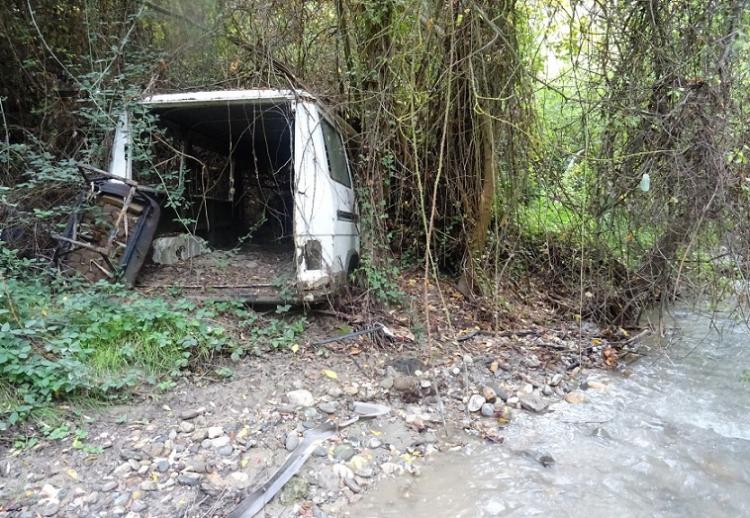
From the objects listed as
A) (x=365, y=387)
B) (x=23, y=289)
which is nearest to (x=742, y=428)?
(x=365, y=387)

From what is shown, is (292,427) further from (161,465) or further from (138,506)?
(138,506)

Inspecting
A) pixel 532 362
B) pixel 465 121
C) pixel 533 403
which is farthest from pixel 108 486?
pixel 465 121

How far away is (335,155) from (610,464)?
3112 millimetres

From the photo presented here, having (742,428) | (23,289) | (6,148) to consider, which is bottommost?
(742,428)

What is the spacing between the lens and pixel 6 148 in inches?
171

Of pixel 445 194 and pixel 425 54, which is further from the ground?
pixel 425 54

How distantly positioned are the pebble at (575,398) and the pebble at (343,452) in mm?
1901

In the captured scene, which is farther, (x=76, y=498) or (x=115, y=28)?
(x=115, y=28)

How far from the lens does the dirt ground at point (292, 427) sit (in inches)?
98.3

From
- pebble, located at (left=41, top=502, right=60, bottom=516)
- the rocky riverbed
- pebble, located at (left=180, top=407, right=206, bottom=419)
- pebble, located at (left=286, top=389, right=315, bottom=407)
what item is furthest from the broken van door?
pebble, located at (left=41, top=502, right=60, bottom=516)

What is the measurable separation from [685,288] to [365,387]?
326 centimetres

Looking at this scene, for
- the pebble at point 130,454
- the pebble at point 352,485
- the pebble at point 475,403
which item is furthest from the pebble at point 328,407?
the pebble at point 130,454

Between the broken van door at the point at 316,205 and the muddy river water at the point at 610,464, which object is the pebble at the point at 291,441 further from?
the broken van door at the point at 316,205

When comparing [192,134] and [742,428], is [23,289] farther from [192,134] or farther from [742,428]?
[742,428]
